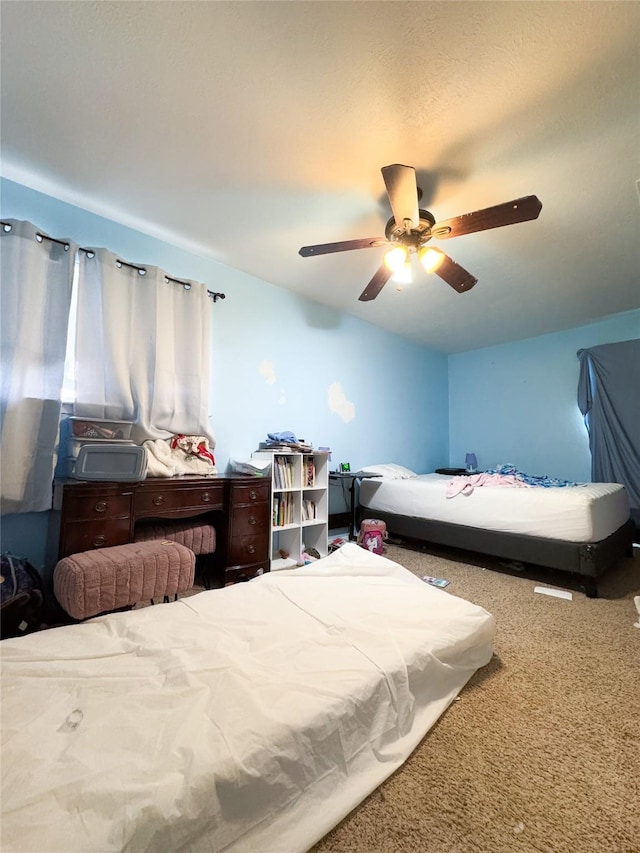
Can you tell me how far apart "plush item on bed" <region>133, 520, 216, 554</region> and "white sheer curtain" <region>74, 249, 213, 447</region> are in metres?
0.59

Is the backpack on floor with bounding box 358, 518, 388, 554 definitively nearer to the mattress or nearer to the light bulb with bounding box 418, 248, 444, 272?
the mattress

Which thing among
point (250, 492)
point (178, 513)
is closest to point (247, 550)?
point (250, 492)

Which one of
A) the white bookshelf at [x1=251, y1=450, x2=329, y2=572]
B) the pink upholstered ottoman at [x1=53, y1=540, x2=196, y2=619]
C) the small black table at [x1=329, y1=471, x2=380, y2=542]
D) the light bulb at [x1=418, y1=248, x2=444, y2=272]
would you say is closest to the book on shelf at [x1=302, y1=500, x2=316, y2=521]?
the white bookshelf at [x1=251, y1=450, x2=329, y2=572]

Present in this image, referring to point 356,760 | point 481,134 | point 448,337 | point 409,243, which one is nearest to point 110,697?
point 356,760

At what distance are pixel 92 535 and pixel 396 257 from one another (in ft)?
7.56

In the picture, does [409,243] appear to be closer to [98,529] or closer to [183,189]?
[183,189]

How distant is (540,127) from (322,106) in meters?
1.05

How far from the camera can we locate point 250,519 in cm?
245

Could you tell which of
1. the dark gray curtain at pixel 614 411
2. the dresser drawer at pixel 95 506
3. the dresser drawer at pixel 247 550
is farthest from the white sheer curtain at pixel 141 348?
the dark gray curtain at pixel 614 411

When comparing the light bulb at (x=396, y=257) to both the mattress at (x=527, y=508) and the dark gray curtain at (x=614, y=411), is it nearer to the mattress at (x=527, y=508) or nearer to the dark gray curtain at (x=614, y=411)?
the mattress at (x=527, y=508)

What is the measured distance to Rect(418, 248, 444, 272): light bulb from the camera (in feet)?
6.71

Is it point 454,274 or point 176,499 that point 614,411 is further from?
point 176,499

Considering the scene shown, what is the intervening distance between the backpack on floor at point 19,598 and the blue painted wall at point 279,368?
0.34 metres

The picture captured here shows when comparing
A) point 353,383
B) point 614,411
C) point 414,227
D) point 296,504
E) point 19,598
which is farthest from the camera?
point 353,383
